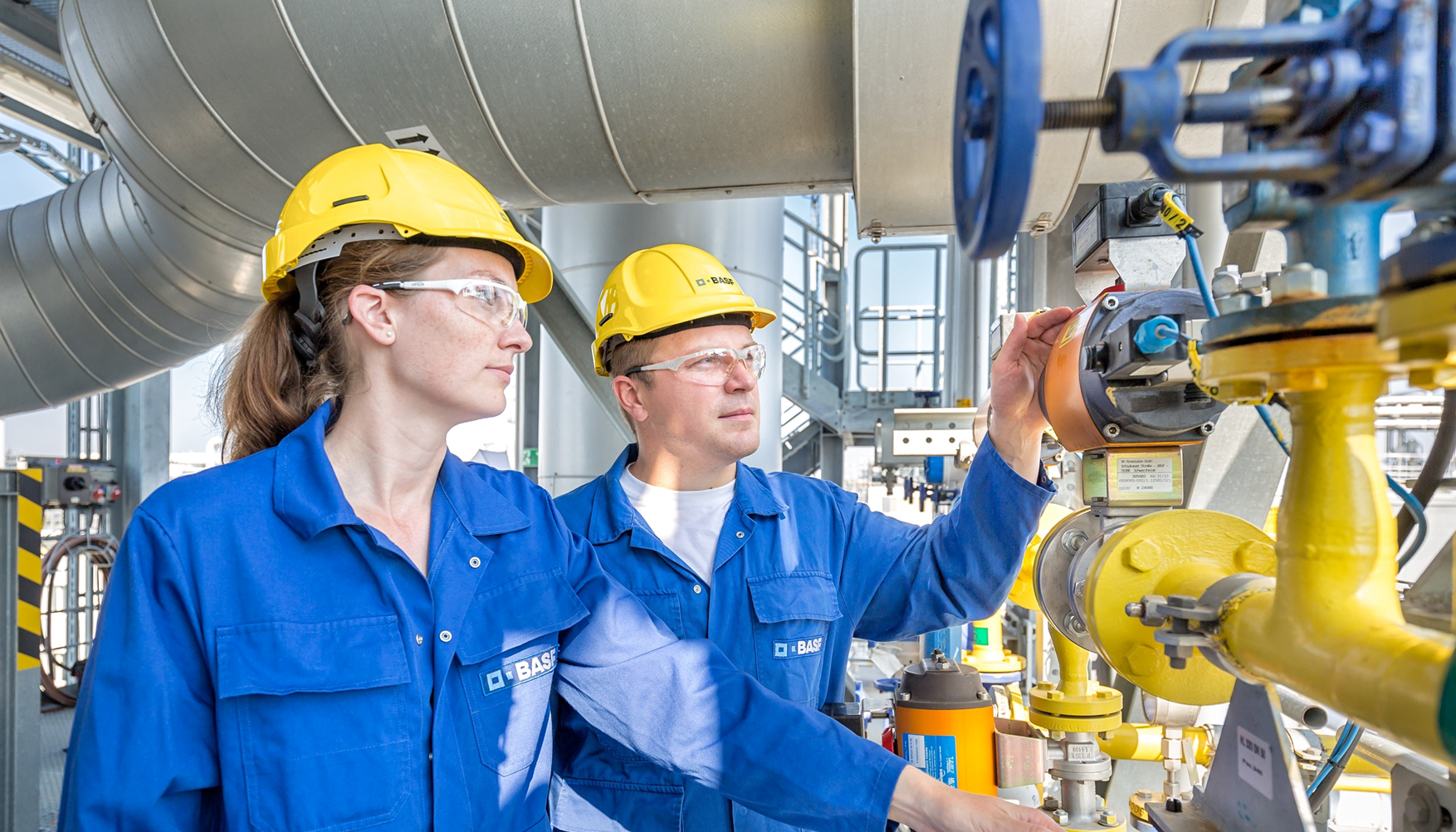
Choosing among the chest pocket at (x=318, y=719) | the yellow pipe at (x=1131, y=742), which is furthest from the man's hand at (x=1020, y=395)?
the chest pocket at (x=318, y=719)

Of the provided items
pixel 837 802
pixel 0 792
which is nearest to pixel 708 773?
pixel 837 802

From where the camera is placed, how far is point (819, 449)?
30.3 ft

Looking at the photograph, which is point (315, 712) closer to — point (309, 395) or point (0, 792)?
point (309, 395)

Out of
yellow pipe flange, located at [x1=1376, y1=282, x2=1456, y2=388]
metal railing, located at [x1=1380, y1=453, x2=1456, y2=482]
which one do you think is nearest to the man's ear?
yellow pipe flange, located at [x1=1376, y1=282, x2=1456, y2=388]

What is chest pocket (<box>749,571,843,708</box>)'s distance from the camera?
60.7 inches

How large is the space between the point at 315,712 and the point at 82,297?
8.14 feet

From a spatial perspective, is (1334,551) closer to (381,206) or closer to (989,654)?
(381,206)

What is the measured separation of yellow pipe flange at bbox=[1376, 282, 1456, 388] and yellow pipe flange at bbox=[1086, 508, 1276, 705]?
39cm

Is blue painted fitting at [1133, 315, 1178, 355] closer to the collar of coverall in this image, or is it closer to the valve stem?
the valve stem

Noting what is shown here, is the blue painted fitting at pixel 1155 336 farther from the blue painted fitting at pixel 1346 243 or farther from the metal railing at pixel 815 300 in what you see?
the metal railing at pixel 815 300

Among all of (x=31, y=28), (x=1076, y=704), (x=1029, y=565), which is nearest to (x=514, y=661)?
(x=1076, y=704)

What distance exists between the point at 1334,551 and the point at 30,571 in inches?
137

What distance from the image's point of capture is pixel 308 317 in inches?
48.9

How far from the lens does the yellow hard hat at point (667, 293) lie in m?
1.69
